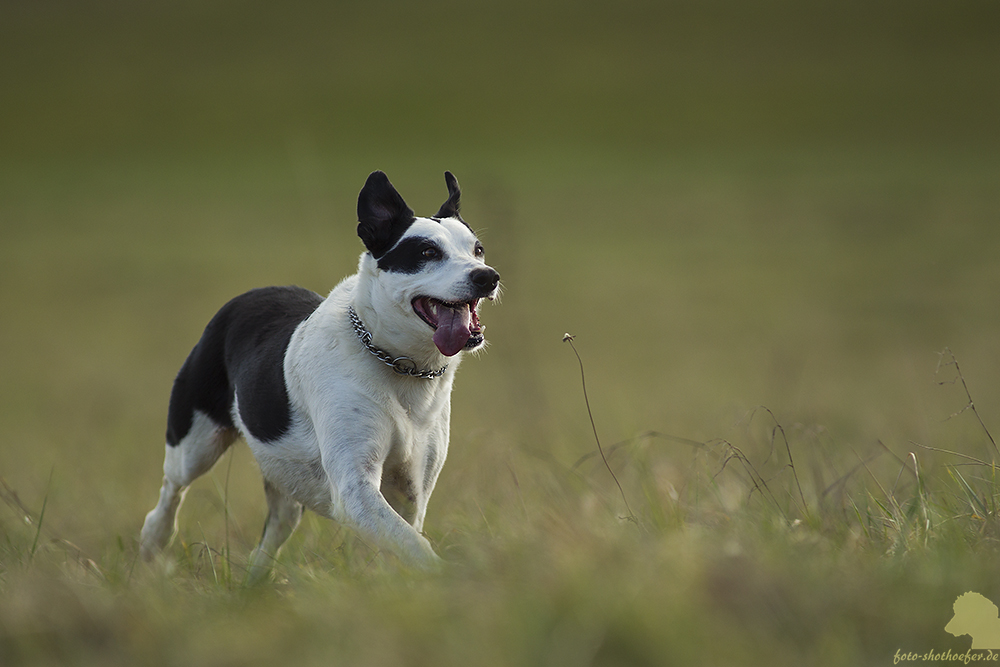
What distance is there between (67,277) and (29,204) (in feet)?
33.4

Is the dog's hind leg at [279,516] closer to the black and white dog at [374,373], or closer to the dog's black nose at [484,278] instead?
the black and white dog at [374,373]

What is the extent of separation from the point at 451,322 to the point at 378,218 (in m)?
0.72

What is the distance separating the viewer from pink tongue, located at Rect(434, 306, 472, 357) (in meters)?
4.32

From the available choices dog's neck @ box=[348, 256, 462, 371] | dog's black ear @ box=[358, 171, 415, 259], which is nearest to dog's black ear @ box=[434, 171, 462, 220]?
dog's black ear @ box=[358, 171, 415, 259]

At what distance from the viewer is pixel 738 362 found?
17625 millimetres

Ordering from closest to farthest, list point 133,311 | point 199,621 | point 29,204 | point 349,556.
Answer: point 199,621 < point 349,556 < point 133,311 < point 29,204

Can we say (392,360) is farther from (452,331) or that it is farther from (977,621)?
(977,621)

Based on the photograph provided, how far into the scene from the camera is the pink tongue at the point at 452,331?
4.32m

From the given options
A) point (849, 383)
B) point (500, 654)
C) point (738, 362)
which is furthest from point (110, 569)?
point (738, 362)

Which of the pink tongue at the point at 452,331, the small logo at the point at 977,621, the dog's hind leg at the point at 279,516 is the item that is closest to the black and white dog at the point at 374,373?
the pink tongue at the point at 452,331

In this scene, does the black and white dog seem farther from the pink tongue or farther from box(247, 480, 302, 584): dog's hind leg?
box(247, 480, 302, 584): dog's hind leg

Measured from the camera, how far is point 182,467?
541 centimetres

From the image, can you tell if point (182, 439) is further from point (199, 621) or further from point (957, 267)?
point (957, 267)

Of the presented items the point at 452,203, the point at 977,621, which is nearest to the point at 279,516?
the point at 452,203
